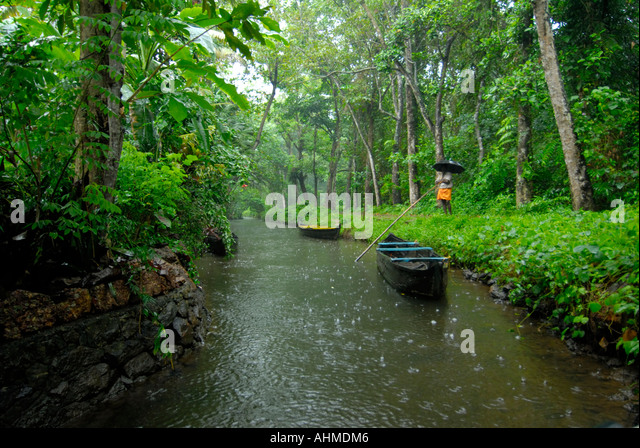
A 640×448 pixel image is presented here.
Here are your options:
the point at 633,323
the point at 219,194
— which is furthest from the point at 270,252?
the point at 633,323

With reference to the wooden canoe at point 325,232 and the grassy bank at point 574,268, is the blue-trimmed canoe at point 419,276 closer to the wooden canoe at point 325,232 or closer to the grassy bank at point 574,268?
the grassy bank at point 574,268

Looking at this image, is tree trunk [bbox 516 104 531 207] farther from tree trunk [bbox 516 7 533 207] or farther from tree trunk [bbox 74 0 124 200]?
tree trunk [bbox 74 0 124 200]

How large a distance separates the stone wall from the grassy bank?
515cm

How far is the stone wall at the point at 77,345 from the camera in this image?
3062 mm

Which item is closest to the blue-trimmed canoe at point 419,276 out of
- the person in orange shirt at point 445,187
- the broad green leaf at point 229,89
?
the person in orange shirt at point 445,187

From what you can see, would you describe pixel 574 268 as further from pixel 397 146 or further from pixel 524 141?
pixel 397 146

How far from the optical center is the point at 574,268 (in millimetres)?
4527

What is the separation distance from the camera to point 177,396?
12.8ft

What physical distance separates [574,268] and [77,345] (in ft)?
19.9

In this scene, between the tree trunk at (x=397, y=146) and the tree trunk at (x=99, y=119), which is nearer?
the tree trunk at (x=99, y=119)

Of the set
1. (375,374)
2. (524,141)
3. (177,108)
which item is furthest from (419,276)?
(524,141)

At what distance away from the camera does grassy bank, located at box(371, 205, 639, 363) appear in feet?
11.5

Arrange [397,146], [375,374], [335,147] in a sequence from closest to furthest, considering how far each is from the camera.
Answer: [375,374] < [397,146] < [335,147]

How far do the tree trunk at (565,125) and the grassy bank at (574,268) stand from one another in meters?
0.55
